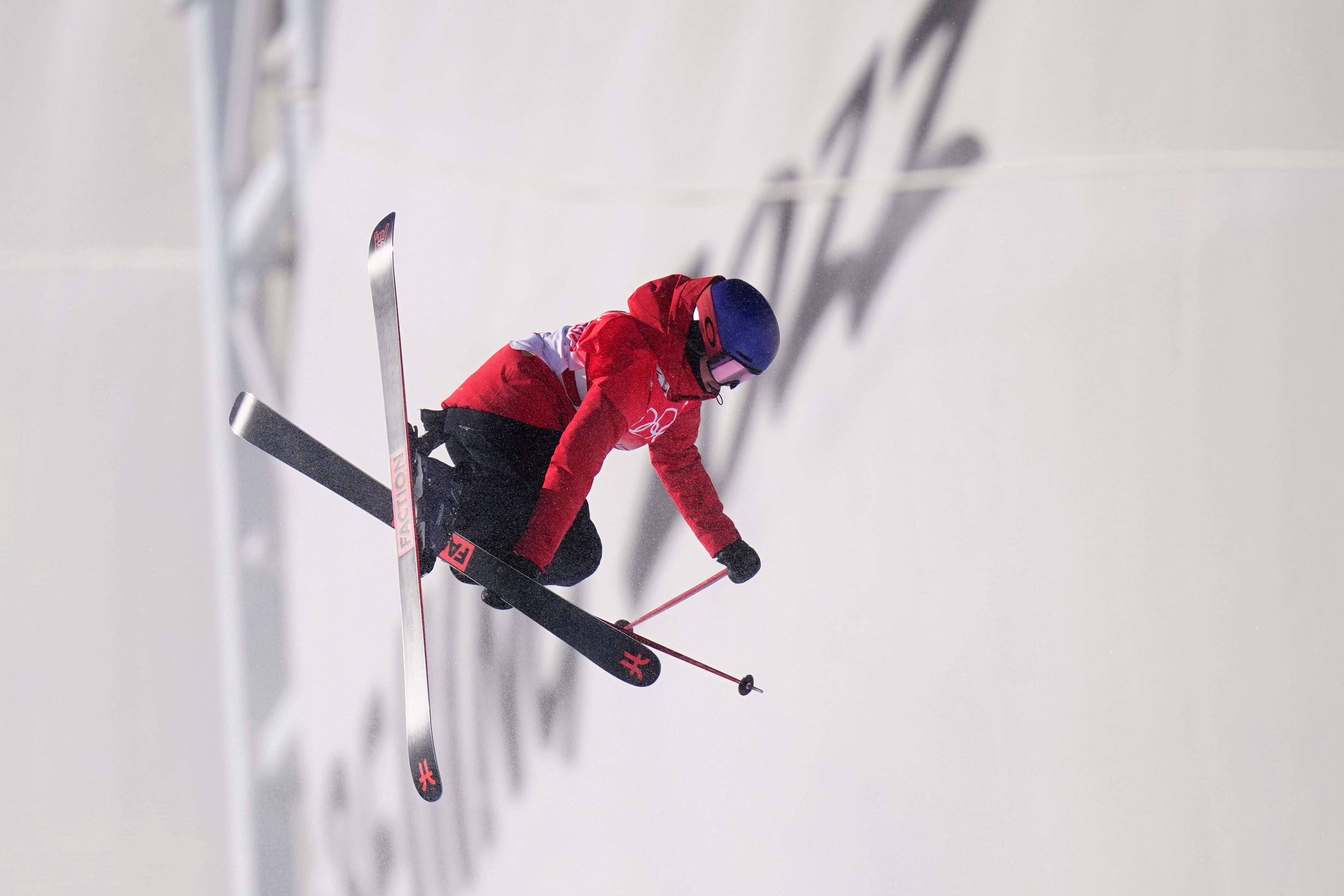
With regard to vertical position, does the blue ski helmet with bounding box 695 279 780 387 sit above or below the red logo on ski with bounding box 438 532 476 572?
above

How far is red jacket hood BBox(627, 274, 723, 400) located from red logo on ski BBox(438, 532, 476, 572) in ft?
1.65

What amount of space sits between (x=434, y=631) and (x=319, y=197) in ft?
6.74

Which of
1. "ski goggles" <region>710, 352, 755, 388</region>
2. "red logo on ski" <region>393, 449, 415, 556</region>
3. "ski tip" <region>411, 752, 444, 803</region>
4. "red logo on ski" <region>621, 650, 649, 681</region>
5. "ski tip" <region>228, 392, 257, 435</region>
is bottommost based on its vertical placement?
"ski tip" <region>411, 752, 444, 803</region>

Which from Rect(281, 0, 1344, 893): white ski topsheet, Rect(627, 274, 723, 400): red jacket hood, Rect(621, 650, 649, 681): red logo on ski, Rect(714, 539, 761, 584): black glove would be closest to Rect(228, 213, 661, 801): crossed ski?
Rect(621, 650, 649, 681): red logo on ski

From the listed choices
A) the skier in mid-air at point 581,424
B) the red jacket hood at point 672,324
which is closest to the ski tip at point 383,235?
the skier in mid-air at point 581,424

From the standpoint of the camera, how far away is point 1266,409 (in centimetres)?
193

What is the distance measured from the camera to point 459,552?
6.84 feet

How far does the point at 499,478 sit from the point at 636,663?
19.1 inches

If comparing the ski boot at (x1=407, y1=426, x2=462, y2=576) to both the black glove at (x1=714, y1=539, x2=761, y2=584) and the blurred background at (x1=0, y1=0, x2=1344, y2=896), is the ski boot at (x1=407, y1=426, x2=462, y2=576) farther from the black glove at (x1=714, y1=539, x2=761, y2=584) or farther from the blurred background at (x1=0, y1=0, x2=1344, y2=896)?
the blurred background at (x1=0, y1=0, x2=1344, y2=896)

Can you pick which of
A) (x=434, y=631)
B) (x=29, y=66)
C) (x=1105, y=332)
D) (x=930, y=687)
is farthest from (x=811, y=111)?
(x=29, y=66)

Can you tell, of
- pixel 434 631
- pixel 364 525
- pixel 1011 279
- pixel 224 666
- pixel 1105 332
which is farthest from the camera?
pixel 224 666

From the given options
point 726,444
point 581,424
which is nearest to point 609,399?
A: point 581,424

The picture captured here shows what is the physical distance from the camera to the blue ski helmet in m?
1.93

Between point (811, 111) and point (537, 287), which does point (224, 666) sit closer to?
point (537, 287)
